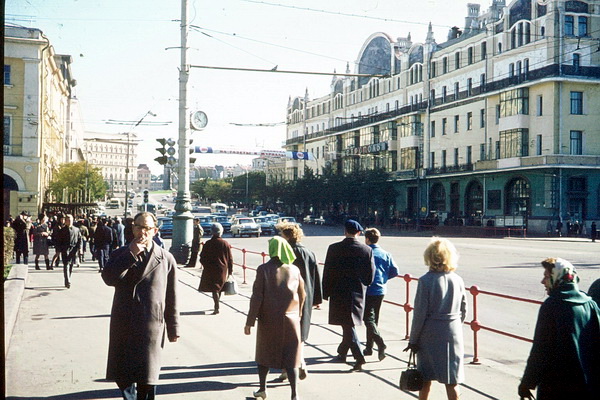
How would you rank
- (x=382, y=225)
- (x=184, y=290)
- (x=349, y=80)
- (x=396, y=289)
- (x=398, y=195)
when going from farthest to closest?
1. (x=349, y=80)
2. (x=398, y=195)
3. (x=382, y=225)
4. (x=396, y=289)
5. (x=184, y=290)

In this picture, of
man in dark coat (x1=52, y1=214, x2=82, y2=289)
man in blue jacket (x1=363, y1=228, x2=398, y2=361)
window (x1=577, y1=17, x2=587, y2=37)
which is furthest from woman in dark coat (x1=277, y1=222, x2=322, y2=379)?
window (x1=577, y1=17, x2=587, y2=37)

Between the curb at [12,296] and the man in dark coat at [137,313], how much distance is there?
210 centimetres

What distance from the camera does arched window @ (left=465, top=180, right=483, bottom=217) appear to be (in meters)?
53.1

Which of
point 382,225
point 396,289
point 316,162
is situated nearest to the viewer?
point 396,289

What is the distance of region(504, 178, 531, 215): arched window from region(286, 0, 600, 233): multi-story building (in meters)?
0.08

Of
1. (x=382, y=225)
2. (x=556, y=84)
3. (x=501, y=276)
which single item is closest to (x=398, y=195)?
(x=382, y=225)

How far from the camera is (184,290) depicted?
14172mm

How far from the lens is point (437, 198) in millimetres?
59906

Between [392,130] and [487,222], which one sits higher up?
[392,130]

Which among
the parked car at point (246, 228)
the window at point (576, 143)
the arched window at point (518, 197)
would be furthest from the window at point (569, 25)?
the parked car at point (246, 228)

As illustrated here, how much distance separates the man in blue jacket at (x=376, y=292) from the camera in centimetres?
767

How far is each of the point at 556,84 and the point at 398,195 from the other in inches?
893

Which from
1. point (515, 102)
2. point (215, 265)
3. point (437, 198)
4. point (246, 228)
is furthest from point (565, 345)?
point (437, 198)

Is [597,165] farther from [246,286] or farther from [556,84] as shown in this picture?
[246,286]
